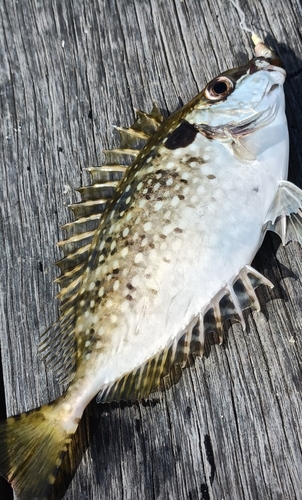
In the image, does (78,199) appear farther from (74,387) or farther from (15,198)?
(74,387)

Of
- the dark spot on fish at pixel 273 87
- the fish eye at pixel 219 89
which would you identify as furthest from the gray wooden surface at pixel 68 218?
the fish eye at pixel 219 89

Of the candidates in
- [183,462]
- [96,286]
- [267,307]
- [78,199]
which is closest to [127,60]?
[78,199]

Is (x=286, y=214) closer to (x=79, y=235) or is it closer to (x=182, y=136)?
(x=182, y=136)

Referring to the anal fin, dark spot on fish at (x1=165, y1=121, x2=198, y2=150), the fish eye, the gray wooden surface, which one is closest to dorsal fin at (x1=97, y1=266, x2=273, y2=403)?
the anal fin

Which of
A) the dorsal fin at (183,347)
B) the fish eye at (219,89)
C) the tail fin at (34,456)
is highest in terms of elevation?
the fish eye at (219,89)

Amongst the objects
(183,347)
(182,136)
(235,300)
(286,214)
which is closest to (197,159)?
(182,136)

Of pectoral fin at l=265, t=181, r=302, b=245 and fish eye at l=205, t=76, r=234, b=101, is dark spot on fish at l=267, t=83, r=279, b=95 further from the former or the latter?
pectoral fin at l=265, t=181, r=302, b=245

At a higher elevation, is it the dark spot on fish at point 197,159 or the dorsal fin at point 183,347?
the dark spot on fish at point 197,159

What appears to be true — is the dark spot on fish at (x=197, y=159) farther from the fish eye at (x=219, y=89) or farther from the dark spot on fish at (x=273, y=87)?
the dark spot on fish at (x=273, y=87)
